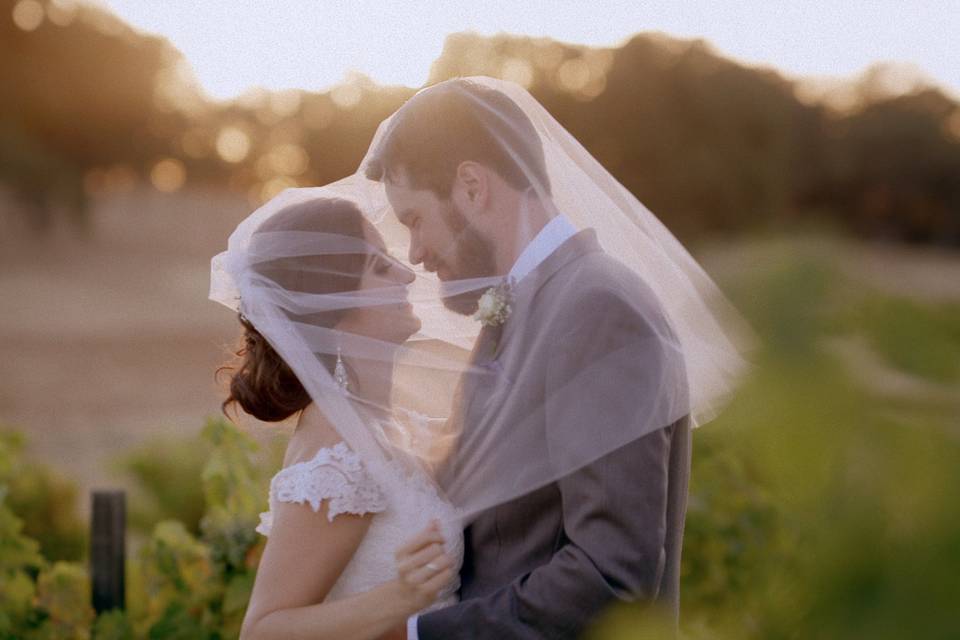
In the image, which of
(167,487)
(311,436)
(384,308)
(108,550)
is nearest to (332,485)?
(311,436)

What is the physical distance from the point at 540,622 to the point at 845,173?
32.2 m

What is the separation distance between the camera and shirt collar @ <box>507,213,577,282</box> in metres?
2.48

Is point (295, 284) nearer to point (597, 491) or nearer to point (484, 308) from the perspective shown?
point (484, 308)

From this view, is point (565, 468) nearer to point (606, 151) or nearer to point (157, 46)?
point (606, 151)

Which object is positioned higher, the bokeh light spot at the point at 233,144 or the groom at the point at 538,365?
the groom at the point at 538,365

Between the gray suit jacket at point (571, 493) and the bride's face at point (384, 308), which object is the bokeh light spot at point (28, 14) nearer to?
the bride's face at point (384, 308)

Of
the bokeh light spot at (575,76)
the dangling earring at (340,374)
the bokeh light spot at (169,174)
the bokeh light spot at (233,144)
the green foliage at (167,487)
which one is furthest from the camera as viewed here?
the bokeh light spot at (169,174)

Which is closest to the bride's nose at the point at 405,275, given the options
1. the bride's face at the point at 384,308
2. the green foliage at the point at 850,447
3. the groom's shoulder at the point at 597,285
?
the bride's face at the point at 384,308

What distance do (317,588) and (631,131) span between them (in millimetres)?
27904

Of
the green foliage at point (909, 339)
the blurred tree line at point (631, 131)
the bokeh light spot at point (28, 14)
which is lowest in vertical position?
the blurred tree line at point (631, 131)

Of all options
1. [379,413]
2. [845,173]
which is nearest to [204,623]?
[379,413]

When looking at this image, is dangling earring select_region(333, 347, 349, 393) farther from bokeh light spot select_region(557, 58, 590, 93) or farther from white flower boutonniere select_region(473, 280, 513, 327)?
bokeh light spot select_region(557, 58, 590, 93)

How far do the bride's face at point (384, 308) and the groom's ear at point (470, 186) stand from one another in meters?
0.31

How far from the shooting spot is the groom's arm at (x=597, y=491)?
2121 millimetres
